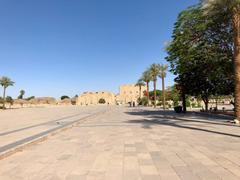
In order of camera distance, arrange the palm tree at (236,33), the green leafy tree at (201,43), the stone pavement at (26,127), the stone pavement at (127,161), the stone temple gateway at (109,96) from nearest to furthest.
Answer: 1. the stone pavement at (127,161)
2. the stone pavement at (26,127)
3. the palm tree at (236,33)
4. the green leafy tree at (201,43)
5. the stone temple gateway at (109,96)

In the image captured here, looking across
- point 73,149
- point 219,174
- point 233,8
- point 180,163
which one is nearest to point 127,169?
point 180,163

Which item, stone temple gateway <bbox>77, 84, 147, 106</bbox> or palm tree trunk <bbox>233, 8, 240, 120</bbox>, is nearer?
palm tree trunk <bbox>233, 8, 240, 120</bbox>

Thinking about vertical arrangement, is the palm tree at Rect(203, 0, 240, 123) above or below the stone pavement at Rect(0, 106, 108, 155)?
above

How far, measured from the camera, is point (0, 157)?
7.17 m

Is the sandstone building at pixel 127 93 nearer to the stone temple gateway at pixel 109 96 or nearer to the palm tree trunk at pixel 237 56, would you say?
the stone temple gateway at pixel 109 96

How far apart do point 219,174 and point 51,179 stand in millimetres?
3721

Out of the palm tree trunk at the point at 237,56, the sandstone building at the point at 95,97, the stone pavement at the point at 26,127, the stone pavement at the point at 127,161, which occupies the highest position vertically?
the sandstone building at the point at 95,97

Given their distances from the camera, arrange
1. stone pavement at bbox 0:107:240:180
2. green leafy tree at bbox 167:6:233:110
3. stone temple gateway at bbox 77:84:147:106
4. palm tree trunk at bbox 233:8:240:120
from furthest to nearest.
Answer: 1. stone temple gateway at bbox 77:84:147:106
2. green leafy tree at bbox 167:6:233:110
3. palm tree trunk at bbox 233:8:240:120
4. stone pavement at bbox 0:107:240:180

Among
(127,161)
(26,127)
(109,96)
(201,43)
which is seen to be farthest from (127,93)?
(127,161)

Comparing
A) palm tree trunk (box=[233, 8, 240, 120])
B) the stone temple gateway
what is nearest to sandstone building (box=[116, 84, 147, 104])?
the stone temple gateway

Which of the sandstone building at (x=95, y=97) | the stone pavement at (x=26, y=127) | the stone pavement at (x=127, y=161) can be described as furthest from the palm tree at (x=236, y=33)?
the sandstone building at (x=95, y=97)


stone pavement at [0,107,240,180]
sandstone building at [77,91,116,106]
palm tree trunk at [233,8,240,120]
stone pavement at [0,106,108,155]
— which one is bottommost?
stone pavement at [0,107,240,180]

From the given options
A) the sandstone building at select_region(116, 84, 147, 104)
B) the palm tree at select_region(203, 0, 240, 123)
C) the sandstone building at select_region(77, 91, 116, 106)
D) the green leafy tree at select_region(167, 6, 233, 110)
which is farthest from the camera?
the sandstone building at select_region(77, 91, 116, 106)

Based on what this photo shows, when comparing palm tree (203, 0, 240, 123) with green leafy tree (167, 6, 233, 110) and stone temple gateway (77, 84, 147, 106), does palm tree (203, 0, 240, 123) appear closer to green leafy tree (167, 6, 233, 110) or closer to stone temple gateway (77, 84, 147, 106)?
green leafy tree (167, 6, 233, 110)
